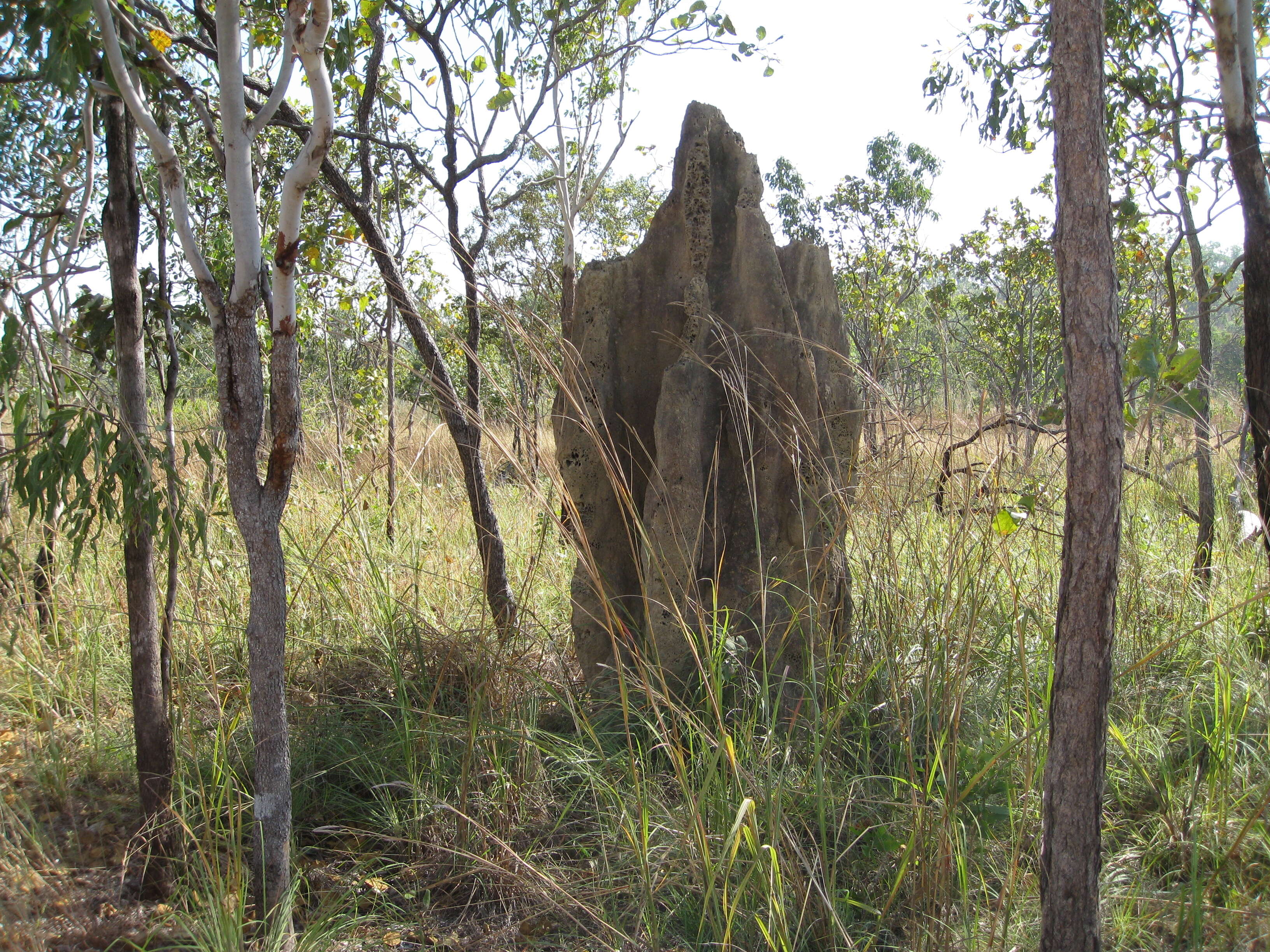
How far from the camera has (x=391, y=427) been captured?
5422mm

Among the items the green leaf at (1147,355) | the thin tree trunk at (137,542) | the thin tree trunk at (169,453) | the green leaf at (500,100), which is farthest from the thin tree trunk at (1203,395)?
the thin tree trunk at (137,542)

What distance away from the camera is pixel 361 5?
3.29 meters

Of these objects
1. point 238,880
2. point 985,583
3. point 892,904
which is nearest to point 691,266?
point 985,583

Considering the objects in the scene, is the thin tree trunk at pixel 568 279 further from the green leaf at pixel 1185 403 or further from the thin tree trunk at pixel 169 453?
the green leaf at pixel 1185 403

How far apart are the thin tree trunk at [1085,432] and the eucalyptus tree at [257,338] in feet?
4.79

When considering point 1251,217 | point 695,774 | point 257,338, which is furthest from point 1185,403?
point 257,338

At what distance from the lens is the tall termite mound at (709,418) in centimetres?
298

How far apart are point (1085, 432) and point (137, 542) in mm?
2178

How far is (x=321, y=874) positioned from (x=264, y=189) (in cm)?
352

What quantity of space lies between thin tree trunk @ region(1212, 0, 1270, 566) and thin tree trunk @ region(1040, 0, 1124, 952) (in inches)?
85.1

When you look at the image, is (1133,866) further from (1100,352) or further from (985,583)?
(1100,352)

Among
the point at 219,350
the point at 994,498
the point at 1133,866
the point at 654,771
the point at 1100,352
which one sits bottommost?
the point at 1133,866

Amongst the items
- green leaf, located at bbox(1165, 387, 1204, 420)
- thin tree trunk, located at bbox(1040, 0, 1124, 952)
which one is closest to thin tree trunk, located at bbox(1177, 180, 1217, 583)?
green leaf, located at bbox(1165, 387, 1204, 420)

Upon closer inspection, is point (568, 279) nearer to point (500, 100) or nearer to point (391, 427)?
point (391, 427)
